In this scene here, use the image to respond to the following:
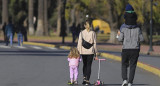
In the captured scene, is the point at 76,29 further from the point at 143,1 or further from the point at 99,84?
the point at 99,84

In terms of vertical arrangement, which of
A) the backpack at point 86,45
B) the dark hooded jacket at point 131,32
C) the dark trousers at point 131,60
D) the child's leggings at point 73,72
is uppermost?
the dark hooded jacket at point 131,32

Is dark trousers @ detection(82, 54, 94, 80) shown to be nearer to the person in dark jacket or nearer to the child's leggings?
the child's leggings

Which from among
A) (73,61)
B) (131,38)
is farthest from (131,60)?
(73,61)

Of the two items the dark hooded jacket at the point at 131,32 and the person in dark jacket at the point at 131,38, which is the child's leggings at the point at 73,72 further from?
the dark hooded jacket at the point at 131,32

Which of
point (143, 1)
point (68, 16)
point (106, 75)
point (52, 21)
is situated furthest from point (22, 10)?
point (106, 75)

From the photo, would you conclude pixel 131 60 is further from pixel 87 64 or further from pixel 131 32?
pixel 87 64

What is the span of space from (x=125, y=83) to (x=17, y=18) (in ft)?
281

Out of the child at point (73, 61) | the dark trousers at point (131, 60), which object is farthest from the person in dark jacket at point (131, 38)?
the child at point (73, 61)

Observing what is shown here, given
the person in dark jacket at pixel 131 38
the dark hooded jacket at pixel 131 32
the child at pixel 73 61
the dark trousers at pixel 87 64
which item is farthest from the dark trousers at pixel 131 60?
the child at pixel 73 61

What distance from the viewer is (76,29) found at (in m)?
44.3

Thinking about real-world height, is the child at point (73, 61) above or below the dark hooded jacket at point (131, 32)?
below

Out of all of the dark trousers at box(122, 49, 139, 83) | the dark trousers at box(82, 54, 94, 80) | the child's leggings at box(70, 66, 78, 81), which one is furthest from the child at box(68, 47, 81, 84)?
the dark trousers at box(122, 49, 139, 83)

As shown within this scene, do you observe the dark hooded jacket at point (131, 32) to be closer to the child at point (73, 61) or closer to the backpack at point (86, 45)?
the backpack at point (86, 45)

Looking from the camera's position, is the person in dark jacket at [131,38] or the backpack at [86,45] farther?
the backpack at [86,45]
